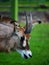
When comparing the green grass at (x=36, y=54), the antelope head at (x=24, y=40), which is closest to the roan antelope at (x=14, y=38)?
the antelope head at (x=24, y=40)

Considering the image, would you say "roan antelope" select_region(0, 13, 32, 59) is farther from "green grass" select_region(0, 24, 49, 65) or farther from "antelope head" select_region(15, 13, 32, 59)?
"green grass" select_region(0, 24, 49, 65)

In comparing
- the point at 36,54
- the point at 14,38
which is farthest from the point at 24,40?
the point at 36,54

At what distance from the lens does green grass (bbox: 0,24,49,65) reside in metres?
4.46

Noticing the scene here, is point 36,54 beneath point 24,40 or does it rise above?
beneath

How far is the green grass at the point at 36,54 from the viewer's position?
4.46m

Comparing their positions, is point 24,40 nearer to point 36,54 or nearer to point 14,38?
point 14,38

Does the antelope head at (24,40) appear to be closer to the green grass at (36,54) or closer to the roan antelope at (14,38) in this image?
the roan antelope at (14,38)

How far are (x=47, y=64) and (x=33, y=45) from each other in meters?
1.25

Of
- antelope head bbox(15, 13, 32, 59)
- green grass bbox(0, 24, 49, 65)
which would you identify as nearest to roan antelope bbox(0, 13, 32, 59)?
antelope head bbox(15, 13, 32, 59)

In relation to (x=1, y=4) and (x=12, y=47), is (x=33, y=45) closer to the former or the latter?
(x=12, y=47)

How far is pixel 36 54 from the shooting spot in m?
4.92

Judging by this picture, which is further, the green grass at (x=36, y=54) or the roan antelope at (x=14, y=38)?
the green grass at (x=36, y=54)

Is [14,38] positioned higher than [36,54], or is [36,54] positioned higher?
[14,38]

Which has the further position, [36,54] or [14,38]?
[36,54]
